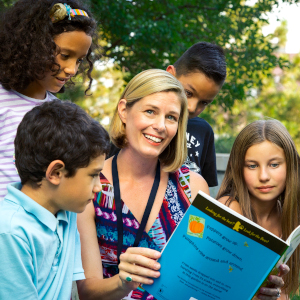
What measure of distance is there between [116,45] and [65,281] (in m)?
5.16

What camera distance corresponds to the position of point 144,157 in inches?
93.4

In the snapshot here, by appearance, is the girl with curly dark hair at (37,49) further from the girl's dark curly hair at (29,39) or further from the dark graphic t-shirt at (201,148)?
the dark graphic t-shirt at (201,148)

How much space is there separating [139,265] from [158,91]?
99cm

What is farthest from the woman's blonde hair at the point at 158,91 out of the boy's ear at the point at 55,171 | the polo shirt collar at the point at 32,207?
the polo shirt collar at the point at 32,207

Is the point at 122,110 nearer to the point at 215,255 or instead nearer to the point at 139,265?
the point at 139,265

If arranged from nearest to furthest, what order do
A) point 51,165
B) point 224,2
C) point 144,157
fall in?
point 51,165, point 144,157, point 224,2

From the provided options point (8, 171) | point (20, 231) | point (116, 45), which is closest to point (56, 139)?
point (20, 231)

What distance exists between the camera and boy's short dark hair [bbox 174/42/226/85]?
3262 mm

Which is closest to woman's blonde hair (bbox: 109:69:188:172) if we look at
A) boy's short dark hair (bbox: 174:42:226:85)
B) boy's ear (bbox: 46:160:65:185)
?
boy's ear (bbox: 46:160:65:185)

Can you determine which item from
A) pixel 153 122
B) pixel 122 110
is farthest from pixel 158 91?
pixel 122 110

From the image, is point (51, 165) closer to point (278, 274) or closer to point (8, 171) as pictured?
point (8, 171)

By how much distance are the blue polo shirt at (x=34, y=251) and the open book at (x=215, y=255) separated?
43cm

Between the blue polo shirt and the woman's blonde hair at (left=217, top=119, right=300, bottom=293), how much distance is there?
1265 mm

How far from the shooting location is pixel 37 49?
243 cm
